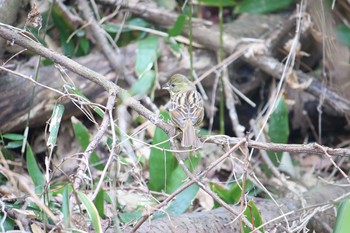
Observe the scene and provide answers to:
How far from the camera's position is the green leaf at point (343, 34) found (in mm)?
5426

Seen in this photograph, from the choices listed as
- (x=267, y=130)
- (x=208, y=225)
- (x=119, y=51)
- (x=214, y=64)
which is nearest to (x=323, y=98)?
(x=267, y=130)

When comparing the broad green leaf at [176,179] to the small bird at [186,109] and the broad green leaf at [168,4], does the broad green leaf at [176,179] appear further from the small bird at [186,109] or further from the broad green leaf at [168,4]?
the broad green leaf at [168,4]

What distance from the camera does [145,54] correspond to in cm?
566

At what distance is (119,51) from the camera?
555 cm

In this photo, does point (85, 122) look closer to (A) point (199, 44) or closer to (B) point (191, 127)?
(A) point (199, 44)

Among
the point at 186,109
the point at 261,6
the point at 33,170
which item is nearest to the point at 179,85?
the point at 186,109

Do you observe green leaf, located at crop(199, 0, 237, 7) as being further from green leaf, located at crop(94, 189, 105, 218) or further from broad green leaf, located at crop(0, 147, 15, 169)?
green leaf, located at crop(94, 189, 105, 218)

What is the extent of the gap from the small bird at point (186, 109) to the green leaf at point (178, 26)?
0.89m

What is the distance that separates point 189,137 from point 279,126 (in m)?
1.56

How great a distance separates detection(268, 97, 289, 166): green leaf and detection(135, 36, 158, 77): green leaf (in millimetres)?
1062

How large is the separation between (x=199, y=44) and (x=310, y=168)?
1428 millimetres

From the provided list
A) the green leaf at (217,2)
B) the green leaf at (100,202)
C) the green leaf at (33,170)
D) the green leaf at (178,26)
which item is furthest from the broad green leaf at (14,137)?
the green leaf at (217,2)

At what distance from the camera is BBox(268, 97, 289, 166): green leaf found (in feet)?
17.3

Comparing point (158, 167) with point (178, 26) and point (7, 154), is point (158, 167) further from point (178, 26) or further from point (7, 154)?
point (178, 26)
